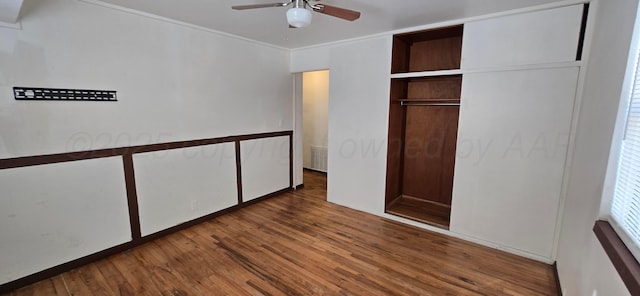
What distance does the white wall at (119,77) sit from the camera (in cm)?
203

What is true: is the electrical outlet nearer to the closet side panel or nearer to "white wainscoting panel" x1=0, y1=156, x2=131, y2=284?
"white wainscoting panel" x1=0, y1=156, x2=131, y2=284

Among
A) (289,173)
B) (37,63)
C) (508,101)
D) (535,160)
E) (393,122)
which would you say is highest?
(37,63)

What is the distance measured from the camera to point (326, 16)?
2.64 m

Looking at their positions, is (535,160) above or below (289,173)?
above

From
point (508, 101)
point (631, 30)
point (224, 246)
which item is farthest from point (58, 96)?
point (508, 101)

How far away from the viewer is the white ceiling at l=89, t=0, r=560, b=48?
231 centimetres

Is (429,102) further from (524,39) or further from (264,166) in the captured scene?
(264,166)

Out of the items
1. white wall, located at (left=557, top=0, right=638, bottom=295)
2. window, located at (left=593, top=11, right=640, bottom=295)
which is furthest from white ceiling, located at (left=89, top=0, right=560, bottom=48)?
window, located at (left=593, top=11, right=640, bottom=295)

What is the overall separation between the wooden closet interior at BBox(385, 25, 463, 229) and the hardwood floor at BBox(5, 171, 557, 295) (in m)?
0.68

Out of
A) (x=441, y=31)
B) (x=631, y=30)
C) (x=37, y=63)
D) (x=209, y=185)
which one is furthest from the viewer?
(x=209, y=185)

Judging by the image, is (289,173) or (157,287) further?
(289,173)

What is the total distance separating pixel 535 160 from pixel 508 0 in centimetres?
146

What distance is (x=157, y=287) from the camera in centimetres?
212

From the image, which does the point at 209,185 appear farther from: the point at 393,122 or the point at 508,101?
the point at 508,101
